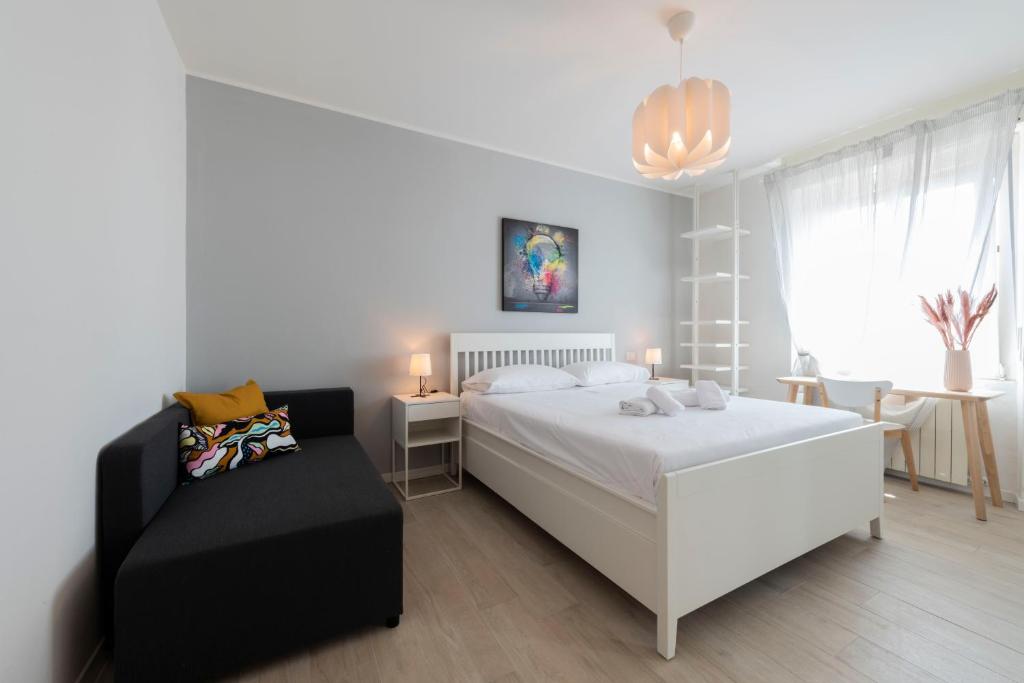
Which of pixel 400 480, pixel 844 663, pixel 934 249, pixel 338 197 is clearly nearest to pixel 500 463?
pixel 400 480

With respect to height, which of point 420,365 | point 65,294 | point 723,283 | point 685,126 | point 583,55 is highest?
point 583,55

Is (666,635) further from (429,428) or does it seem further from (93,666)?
(429,428)

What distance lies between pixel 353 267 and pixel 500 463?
173 cm

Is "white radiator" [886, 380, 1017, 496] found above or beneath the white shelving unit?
beneath

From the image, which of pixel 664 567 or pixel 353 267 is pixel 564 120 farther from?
pixel 664 567

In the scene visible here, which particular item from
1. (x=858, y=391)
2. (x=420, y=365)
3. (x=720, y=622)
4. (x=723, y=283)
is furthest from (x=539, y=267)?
(x=720, y=622)

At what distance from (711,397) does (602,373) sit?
3.75 feet

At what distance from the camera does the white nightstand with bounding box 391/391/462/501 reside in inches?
110

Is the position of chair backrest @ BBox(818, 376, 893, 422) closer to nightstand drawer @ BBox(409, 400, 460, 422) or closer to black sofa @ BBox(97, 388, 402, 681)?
nightstand drawer @ BBox(409, 400, 460, 422)

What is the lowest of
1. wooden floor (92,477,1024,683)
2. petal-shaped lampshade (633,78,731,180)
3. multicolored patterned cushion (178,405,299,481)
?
wooden floor (92,477,1024,683)

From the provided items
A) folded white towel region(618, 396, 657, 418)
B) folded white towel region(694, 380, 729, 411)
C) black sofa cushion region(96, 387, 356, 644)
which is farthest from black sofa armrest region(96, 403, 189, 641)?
folded white towel region(694, 380, 729, 411)

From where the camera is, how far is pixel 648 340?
455 cm

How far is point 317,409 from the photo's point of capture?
261 cm

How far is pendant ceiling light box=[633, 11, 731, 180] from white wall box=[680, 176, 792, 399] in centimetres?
247
